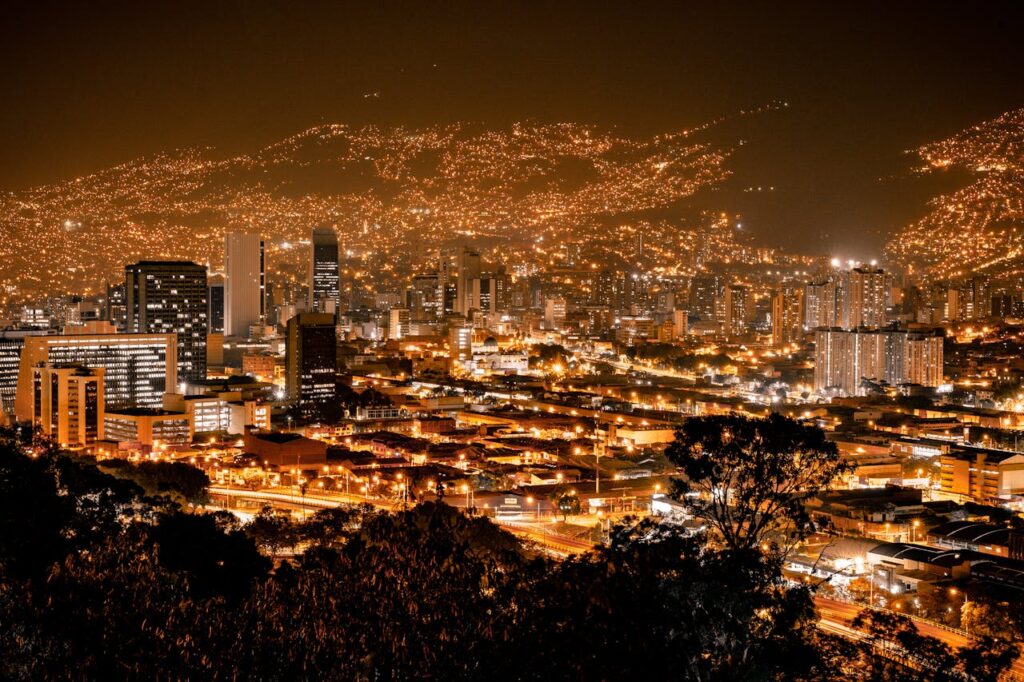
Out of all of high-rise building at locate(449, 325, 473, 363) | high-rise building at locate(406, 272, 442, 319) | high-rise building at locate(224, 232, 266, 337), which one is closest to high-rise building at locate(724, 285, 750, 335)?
high-rise building at locate(406, 272, 442, 319)

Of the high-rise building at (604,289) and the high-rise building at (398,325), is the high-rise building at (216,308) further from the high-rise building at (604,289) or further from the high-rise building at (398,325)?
the high-rise building at (604,289)

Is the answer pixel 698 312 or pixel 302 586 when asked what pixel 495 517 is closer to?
pixel 302 586

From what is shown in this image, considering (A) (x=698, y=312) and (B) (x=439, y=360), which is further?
(A) (x=698, y=312)

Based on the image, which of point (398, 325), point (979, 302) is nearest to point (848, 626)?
point (398, 325)

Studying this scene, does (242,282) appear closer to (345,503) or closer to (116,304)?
(116,304)

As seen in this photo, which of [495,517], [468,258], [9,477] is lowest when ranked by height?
[495,517]

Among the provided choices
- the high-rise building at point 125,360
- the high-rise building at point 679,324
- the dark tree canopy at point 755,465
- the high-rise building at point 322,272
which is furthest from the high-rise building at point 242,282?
the dark tree canopy at point 755,465

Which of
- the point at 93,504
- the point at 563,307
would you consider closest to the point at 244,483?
the point at 93,504
